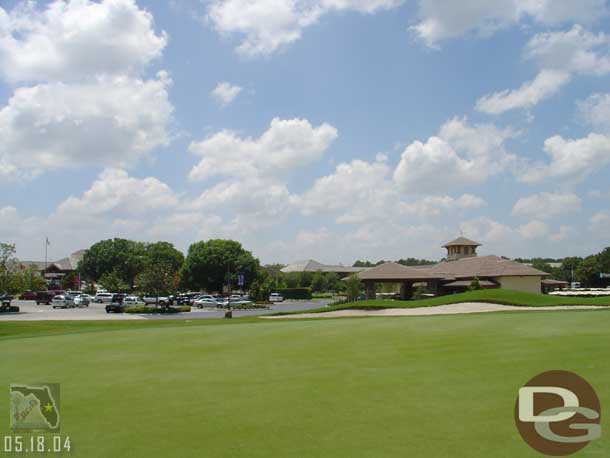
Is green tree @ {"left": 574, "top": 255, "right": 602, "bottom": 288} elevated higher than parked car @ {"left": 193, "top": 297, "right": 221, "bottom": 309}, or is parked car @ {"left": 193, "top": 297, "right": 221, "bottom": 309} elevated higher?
green tree @ {"left": 574, "top": 255, "right": 602, "bottom": 288}

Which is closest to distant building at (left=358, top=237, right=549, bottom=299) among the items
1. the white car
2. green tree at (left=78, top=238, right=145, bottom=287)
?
the white car

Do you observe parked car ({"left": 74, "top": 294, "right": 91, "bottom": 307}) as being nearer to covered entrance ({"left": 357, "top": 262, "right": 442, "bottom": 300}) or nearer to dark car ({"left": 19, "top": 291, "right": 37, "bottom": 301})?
dark car ({"left": 19, "top": 291, "right": 37, "bottom": 301})

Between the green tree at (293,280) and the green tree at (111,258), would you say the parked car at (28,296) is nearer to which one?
the green tree at (111,258)

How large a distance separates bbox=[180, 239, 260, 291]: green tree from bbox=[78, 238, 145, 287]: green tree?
1878cm

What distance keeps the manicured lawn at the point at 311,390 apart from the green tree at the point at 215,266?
72872 mm

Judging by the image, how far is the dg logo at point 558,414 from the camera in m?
7.64

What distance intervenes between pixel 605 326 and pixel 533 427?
43.5 feet

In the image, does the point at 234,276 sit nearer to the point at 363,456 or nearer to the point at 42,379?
the point at 42,379

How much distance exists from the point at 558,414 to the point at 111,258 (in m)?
110

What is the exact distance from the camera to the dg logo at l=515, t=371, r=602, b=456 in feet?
25.1

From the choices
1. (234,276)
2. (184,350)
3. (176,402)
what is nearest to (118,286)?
(234,276)

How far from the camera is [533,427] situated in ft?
26.8

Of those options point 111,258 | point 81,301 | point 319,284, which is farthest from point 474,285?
point 111,258

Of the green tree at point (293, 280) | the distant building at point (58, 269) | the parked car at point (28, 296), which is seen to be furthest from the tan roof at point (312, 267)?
the parked car at point (28, 296)
